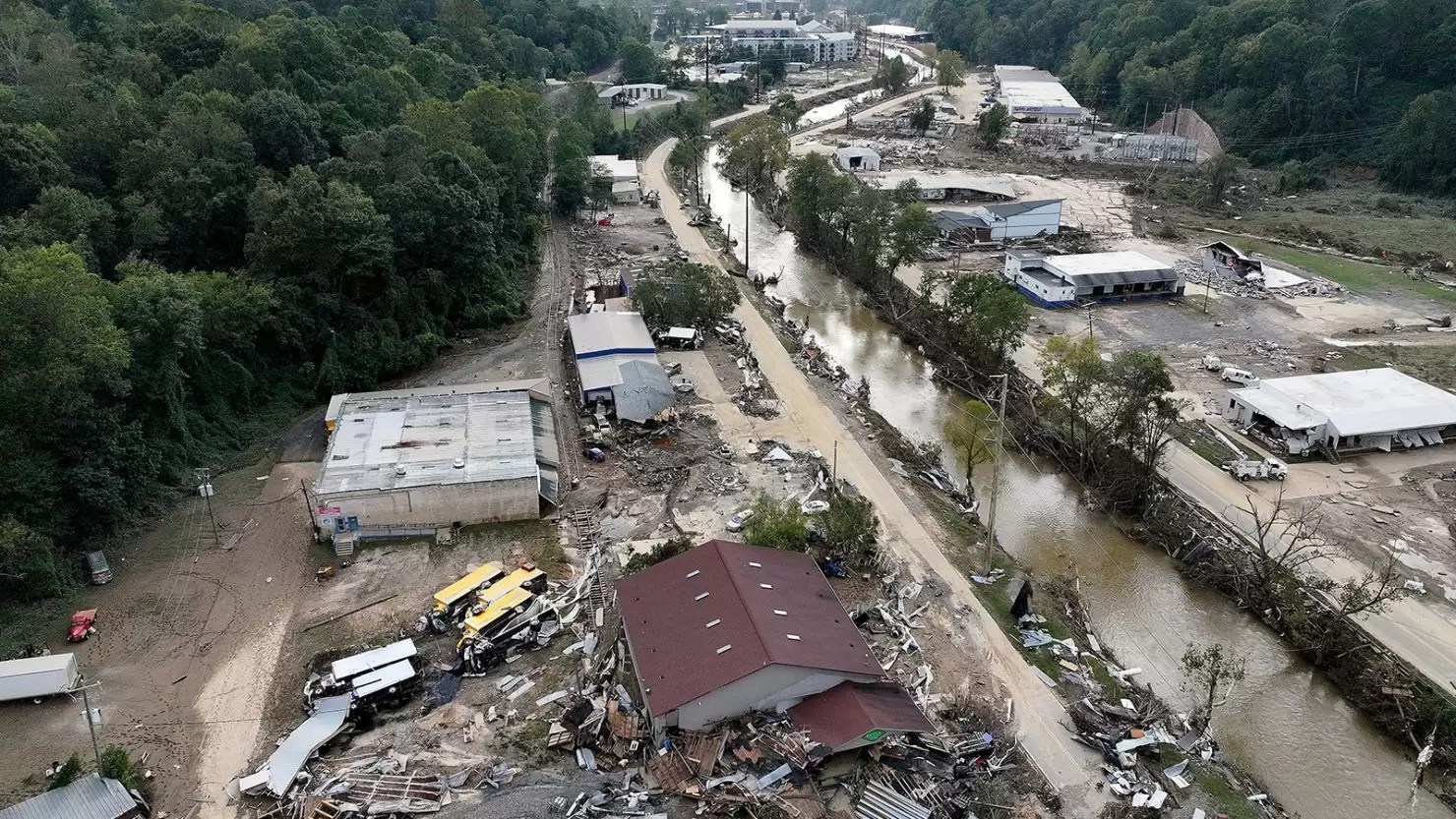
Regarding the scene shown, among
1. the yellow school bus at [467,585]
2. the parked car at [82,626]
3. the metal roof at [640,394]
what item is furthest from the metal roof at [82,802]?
the metal roof at [640,394]

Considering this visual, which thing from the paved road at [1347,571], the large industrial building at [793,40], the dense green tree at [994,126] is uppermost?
the large industrial building at [793,40]

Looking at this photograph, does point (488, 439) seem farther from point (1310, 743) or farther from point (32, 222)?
point (1310, 743)

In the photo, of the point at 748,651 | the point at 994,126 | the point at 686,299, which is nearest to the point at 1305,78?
the point at 994,126

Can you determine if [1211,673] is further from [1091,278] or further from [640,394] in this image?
[1091,278]

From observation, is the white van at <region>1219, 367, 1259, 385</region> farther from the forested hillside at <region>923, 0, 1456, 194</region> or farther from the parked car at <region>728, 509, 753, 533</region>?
the forested hillside at <region>923, 0, 1456, 194</region>

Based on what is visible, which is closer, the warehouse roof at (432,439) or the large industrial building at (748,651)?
the large industrial building at (748,651)

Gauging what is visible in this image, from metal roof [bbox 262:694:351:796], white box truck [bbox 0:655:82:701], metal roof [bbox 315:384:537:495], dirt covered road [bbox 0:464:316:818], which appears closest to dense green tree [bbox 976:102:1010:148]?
metal roof [bbox 315:384:537:495]

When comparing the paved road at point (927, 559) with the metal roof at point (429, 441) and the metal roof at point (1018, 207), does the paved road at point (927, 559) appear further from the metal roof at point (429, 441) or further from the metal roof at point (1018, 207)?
the metal roof at point (1018, 207)
